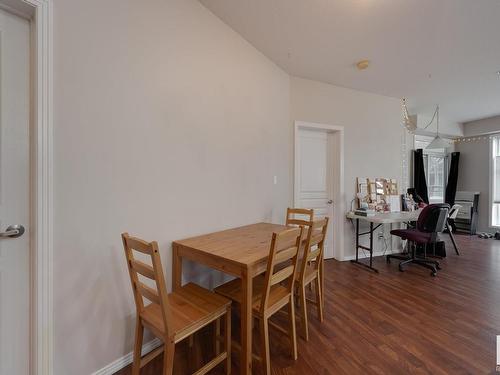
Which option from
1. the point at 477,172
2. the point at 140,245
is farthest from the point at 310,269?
the point at 477,172

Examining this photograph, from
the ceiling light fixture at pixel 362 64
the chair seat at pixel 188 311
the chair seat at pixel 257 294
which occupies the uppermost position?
the ceiling light fixture at pixel 362 64

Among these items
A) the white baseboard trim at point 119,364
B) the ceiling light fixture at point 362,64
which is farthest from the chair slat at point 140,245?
the ceiling light fixture at point 362,64

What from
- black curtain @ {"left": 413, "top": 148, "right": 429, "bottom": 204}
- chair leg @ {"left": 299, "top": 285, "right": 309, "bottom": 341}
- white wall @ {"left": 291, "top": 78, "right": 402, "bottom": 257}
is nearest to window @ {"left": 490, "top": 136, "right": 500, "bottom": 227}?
black curtain @ {"left": 413, "top": 148, "right": 429, "bottom": 204}

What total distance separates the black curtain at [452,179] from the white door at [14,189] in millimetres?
7832

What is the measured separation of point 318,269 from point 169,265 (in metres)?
1.28


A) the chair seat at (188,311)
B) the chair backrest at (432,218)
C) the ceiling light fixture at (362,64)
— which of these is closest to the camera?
the chair seat at (188,311)

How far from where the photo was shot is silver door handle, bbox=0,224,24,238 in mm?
1150

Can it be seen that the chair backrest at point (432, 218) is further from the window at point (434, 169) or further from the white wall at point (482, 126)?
the white wall at point (482, 126)

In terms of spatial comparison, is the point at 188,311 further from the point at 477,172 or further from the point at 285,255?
the point at 477,172

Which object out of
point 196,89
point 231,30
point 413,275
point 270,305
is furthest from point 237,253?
point 413,275

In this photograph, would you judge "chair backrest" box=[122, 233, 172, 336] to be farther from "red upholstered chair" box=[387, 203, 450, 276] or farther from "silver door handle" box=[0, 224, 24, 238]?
"red upholstered chair" box=[387, 203, 450, 276]

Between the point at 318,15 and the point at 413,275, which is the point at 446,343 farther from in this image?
the point at 318,15

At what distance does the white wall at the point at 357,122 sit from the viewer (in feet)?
11.4

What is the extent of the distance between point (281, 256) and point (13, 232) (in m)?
1.41
